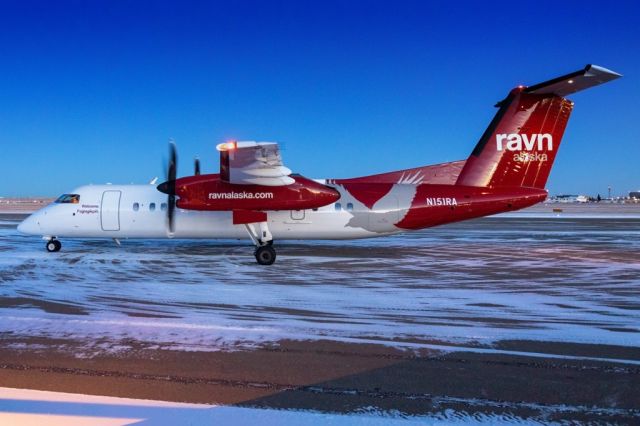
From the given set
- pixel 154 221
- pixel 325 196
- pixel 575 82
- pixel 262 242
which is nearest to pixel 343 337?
pixel 262 242

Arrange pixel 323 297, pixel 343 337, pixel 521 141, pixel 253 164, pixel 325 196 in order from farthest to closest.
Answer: pixel 521 141 → pixel 325 196 → pixel 253 164 → pixel 323 297 → pixel 343 337

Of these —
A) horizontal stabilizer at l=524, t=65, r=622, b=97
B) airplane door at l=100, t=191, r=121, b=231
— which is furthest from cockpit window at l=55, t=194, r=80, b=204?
horizontal stabilizer at l=524, t=65, r=622, b=97

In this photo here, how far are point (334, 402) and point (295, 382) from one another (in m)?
Answer: 0.57

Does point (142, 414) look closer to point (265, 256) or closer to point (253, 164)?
point (253, 164)

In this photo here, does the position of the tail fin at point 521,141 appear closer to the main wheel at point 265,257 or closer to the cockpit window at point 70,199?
the main wheel at point 265,257

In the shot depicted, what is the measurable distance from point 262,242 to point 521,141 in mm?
7764

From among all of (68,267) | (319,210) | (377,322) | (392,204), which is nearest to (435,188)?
(392,204)

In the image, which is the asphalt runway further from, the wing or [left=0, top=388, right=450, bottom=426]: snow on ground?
the wing

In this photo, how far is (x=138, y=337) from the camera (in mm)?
5887

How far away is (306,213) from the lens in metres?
14.5

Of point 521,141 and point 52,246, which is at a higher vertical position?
point 521,141

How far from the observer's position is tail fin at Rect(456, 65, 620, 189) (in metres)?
13.3

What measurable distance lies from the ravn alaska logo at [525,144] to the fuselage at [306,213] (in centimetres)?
94

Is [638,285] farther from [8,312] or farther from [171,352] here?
[8,312]
